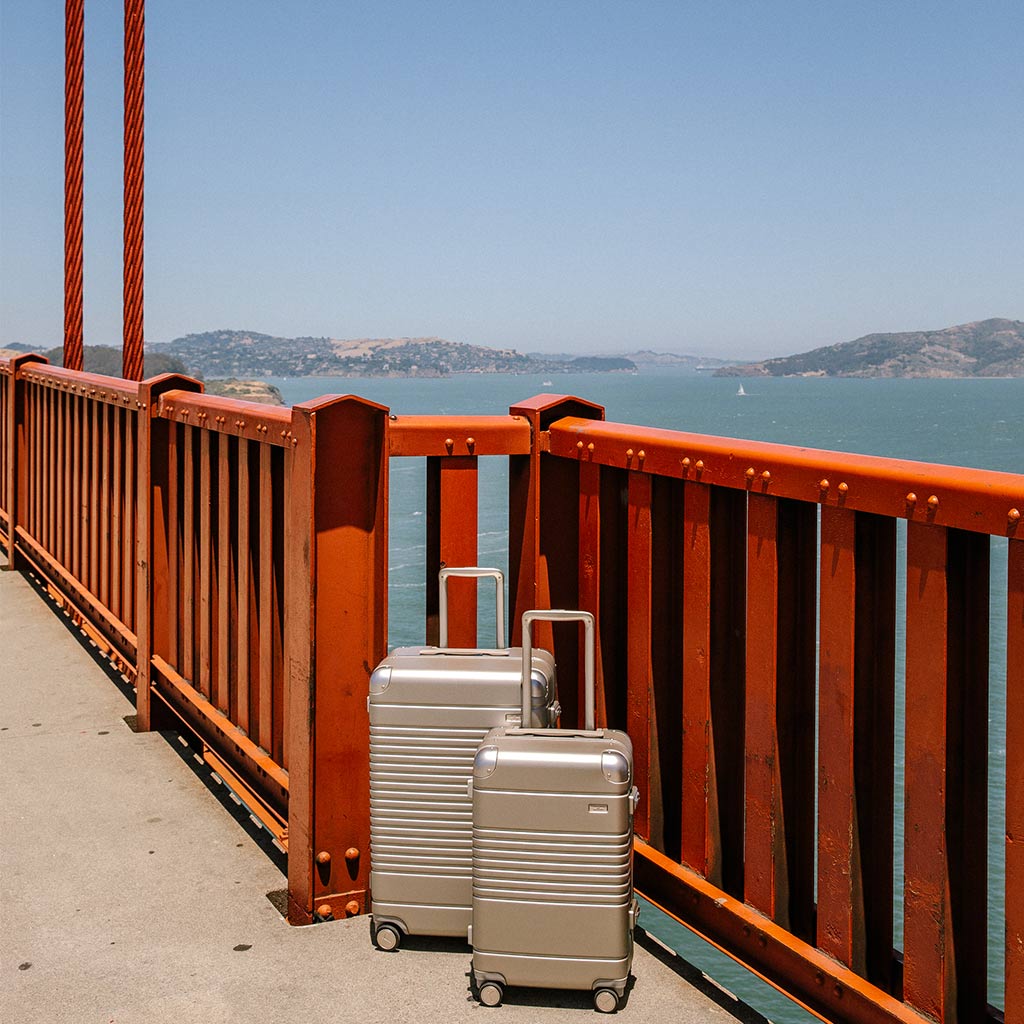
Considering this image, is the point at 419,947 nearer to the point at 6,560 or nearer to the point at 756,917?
the point at 756,917

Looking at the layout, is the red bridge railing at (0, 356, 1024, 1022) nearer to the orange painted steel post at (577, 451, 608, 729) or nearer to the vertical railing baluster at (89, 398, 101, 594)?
the orange painted steel post at (577, 451, 608, 729)

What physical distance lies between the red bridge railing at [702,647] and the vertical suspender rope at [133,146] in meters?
3.80

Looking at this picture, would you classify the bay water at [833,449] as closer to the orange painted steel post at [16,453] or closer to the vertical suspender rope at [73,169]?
the orange painted steel post at [16,453]

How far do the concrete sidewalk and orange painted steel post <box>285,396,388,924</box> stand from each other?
0.14 meters

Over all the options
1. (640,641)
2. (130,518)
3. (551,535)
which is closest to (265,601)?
(551,535)

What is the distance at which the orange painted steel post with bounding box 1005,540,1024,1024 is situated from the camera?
5.94 ft

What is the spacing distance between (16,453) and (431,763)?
6047 mm

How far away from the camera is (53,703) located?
4840 mm

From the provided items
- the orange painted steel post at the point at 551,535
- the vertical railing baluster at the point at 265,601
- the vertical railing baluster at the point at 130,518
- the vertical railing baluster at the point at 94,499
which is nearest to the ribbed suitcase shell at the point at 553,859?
the orange painted steel post at the point at 551,535

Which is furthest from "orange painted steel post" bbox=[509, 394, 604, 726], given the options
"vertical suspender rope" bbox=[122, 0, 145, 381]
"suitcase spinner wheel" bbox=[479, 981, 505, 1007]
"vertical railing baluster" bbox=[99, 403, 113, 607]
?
"vertical suspender rope" bbox=[122, 0, 145, 381]

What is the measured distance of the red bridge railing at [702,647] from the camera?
1981 mm

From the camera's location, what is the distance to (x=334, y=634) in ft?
9.52

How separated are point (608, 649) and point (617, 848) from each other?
723 mm

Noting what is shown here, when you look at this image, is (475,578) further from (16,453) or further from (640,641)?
(16,453)
